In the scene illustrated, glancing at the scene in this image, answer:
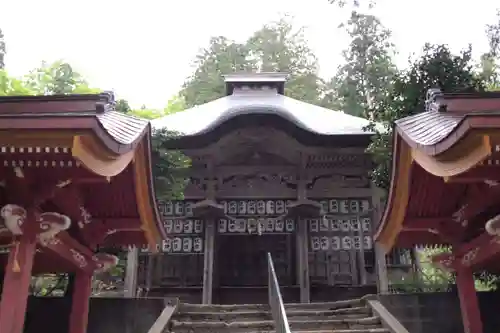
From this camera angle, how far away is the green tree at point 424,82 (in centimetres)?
907

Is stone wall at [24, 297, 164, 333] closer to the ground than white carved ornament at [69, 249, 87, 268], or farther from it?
closer to the ground

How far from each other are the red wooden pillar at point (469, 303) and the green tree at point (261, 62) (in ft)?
67.6

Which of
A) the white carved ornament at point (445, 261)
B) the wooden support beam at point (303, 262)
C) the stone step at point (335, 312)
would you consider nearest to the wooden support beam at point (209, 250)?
the wooden support beam at point (303, 262)

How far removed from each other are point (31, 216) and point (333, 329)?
4.82 m

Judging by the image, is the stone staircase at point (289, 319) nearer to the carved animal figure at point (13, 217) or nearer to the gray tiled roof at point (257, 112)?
the carved animal figure at point (13, 217)

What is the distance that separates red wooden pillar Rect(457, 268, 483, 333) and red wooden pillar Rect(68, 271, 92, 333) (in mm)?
5023

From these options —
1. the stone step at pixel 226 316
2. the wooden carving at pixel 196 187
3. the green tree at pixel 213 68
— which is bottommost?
the stone step at pixel 226 316

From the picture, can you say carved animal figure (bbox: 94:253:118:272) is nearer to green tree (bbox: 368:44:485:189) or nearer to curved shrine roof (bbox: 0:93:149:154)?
curved shrine roof (bbox: 0:93:149:154)

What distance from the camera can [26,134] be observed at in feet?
14.2

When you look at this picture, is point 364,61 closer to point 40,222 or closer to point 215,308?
point 215,308

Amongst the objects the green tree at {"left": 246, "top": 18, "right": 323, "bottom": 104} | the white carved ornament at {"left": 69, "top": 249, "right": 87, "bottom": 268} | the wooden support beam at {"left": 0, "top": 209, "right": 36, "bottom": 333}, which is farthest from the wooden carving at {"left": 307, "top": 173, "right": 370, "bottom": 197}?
the green tree at {"left": 246, "top": 18, "right": 323, "bottom": 104}

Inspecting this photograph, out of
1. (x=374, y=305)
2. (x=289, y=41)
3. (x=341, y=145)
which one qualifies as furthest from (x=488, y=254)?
(x=289, y=41)

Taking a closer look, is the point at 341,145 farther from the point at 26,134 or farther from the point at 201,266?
the point at 26,134

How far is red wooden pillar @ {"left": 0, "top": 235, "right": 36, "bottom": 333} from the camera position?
15.2ft
